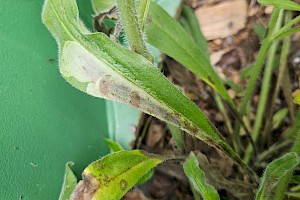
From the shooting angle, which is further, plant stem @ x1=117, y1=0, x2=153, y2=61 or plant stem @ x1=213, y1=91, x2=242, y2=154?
plant stem @ x1=213, y1=91, x2=242, y2=154

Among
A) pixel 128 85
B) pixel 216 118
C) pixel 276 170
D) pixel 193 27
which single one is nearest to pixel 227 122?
pixel 216 118

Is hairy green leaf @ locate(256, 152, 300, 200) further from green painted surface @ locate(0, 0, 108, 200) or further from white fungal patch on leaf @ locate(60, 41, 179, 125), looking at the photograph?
green painted surface @ locate(0, 0, 108, 200)

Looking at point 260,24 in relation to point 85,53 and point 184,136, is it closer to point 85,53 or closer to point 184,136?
point 184,136

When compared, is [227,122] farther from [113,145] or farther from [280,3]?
[280,3]

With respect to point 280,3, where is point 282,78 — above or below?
below

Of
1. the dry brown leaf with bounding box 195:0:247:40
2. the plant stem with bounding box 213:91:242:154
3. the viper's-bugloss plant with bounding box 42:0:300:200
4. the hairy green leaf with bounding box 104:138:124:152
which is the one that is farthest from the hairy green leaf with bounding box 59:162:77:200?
the dry brown leaf with bounding box 195:0:247:40
